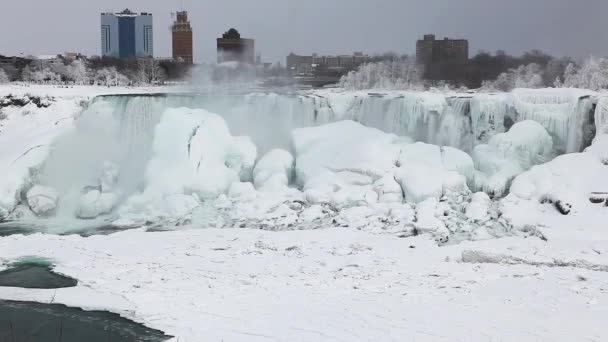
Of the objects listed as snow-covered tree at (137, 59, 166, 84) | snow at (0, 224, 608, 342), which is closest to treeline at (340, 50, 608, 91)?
snow-covered tree at (137, 59, 166, 84)

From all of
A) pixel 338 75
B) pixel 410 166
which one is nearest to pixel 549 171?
pixel 410 166

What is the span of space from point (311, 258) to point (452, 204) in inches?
245

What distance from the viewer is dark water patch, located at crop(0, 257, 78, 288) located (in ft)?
47.2

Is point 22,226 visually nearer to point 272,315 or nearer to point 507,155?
point 272,315

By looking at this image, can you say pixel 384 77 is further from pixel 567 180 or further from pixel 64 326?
pixel 64 326

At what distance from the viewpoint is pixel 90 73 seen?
58906 mm

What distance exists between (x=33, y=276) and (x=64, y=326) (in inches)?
137

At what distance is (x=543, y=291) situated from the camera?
526 inches

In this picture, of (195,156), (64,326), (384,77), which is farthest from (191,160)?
(384,77)

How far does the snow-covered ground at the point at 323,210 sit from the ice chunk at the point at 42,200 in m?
0.07

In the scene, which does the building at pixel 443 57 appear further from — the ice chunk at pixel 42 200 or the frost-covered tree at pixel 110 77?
the ice chunk at pixel 42 200

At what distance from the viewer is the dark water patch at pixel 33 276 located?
1439 cm

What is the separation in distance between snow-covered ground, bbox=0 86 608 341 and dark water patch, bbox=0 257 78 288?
0.33 meters

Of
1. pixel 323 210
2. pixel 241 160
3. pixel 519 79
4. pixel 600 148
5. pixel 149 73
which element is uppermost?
pixel 149 73
